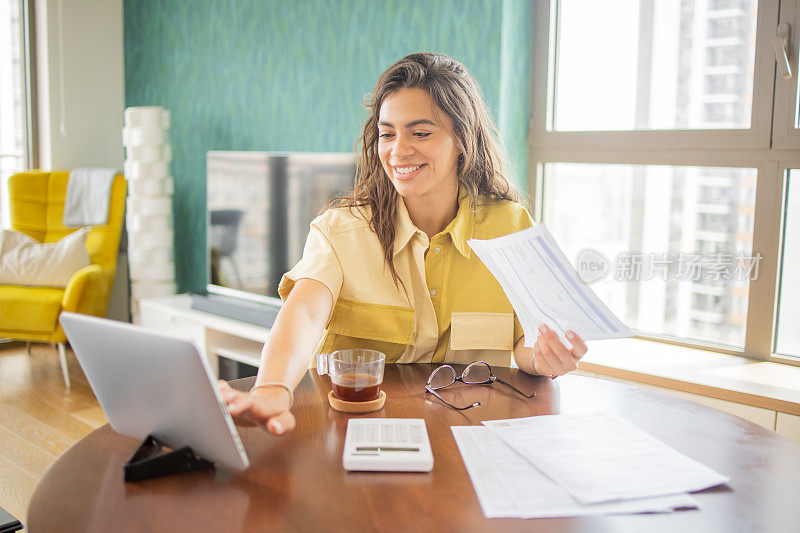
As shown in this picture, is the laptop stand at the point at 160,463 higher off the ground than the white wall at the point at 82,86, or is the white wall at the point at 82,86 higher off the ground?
the white wall at the point at 82,86

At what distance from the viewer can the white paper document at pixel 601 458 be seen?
34.2 inches

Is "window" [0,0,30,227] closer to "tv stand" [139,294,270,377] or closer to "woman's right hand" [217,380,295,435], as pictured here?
"tv stand" [139,294,270,377]

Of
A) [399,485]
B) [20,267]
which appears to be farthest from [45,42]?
[399,485]

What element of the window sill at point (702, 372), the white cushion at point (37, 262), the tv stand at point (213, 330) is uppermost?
the white cushion at point (37, 262)

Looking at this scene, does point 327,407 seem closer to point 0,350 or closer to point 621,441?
point 621,441

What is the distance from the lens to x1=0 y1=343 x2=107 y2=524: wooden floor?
7.72 feet

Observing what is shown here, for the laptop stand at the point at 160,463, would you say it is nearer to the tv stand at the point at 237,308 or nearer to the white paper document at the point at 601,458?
the white paper document at the point at 601,458

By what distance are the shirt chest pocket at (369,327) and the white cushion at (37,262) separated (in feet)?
8.68

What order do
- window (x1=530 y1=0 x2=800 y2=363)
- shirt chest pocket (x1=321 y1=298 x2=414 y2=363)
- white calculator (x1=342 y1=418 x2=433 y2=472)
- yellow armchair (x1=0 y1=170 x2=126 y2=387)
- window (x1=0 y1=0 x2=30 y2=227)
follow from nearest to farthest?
white calculator (x1=342 y1=418 x2=433 y2=472)
shirt chest pocket (x1=321 y1=298 x2=414 y2=363)
window (x1=530 y1=0 x2=800 y2=363)
yellow armchair (x1=0 y1=170 x2=126 y2=387)
window (x1=0 y1=0 x2=30 y2=227)

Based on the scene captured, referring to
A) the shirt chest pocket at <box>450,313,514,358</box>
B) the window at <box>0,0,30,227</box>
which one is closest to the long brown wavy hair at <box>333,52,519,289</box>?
the shirt chest pocket at <box>450,313,514,358</box>

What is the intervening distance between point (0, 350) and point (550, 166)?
3.34 meters

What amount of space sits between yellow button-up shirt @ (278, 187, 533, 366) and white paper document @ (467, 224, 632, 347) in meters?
0.36

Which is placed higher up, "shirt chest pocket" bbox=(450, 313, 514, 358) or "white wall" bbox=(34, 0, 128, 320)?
"white wall" bbox=(34, 0, 128, 320)

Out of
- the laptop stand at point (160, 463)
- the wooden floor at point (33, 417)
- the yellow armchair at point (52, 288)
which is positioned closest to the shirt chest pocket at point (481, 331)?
the laptop stand at point (160, 463)
